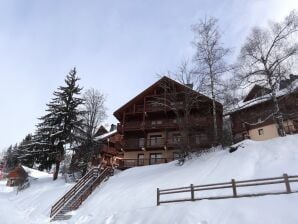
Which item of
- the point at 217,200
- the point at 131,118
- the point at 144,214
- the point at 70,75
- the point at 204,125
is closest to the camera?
the point at 217,200

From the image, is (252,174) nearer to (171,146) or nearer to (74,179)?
(171,146)

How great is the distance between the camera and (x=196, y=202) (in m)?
15.6

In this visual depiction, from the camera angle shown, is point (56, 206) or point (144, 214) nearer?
point (144, 214)

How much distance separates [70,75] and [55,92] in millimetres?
3780

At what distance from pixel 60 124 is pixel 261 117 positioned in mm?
25862

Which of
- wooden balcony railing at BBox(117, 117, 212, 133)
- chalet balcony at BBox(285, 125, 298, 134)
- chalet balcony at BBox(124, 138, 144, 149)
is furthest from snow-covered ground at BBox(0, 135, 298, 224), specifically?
chalet balcony at BBox(285, 125, 298, 134)

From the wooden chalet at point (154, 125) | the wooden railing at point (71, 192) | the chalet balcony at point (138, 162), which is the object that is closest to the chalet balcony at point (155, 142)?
the wooden chalet at point (154, 125)

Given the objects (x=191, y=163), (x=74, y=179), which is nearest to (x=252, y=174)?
(x=191, y=163)

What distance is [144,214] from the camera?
16312 mm

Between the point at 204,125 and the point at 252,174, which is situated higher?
the point at 204,125

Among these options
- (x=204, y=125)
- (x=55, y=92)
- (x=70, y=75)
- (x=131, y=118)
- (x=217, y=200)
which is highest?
(x=70, y=75)

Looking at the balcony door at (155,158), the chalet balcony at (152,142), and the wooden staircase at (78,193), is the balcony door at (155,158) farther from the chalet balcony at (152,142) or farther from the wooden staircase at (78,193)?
the wooden staircase at (78,193)

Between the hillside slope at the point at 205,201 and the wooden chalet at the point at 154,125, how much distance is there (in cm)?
537

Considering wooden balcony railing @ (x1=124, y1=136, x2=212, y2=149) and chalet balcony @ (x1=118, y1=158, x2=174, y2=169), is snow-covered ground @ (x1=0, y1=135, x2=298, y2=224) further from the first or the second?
wooden balcony railing @ (x1=124, y1=136, x2=212, y2=149)
